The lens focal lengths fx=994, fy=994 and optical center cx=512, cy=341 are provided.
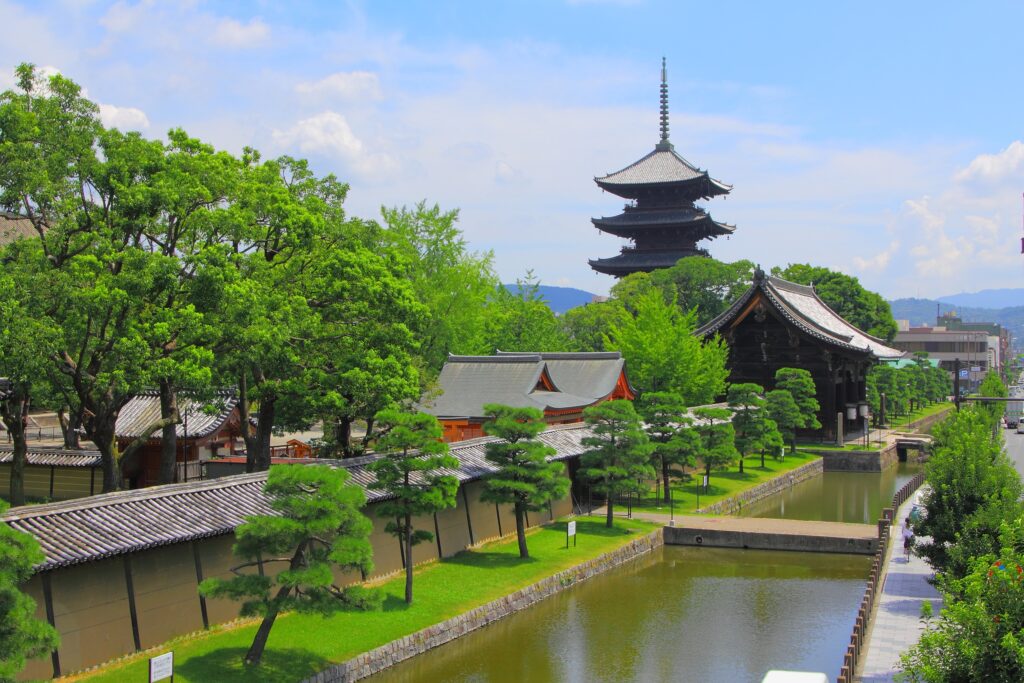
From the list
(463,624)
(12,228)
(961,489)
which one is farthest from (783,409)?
(12,228)

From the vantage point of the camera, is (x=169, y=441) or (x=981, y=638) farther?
(x=169, y=441)

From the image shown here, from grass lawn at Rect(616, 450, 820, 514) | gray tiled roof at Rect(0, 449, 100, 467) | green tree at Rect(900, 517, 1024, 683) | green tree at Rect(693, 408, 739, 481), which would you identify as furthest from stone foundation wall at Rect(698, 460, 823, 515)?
green tree at Rect(900, 517, 1024, 683)

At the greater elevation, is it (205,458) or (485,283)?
(485,283)

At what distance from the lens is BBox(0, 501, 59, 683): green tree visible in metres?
13.7

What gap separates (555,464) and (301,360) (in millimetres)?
8781

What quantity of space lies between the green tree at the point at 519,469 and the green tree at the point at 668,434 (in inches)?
407

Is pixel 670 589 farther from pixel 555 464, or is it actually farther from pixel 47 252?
pixel 47 252

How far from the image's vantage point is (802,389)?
60906 millimetres

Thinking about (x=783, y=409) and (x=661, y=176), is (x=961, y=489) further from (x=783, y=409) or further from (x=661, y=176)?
(x=661, y=176)

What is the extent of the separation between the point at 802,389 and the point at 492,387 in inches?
966

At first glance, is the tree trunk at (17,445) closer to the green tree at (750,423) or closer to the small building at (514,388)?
the small building at (514,388)

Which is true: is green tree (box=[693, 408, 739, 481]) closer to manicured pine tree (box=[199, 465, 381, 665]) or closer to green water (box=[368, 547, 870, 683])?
green water (box=[368, 547, 870, 683])

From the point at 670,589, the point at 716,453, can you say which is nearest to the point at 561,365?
the point at 716,453

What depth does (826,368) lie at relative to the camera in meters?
65.6
